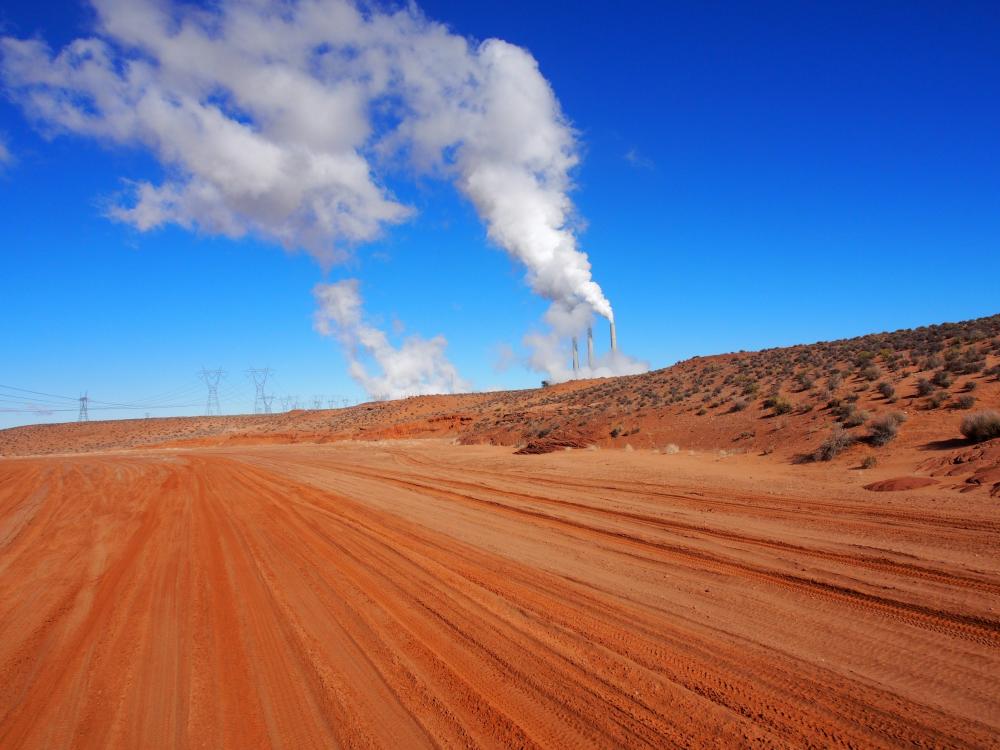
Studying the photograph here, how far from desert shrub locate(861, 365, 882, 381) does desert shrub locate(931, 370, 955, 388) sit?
3.16 metres

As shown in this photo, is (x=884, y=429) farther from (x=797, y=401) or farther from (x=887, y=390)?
(x=797, y=401)

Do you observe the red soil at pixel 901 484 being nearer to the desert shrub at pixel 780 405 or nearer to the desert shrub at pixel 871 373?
the desert shrub at pixel 780 405

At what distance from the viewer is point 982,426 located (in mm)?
14719

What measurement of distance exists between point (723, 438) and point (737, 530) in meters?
15.3

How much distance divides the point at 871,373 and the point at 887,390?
153 inches

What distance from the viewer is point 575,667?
496 cm

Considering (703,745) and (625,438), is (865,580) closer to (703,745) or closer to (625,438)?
(703,745)

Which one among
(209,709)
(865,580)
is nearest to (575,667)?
(209,709)

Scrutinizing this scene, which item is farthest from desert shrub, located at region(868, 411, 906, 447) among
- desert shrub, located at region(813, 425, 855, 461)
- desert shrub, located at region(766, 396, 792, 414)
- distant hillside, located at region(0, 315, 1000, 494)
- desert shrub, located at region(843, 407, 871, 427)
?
desert shrub, located at region(766, 396, 792, 414)

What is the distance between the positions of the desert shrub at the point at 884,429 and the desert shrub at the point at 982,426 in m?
1.79

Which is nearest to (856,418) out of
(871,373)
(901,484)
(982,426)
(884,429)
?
(884,429)

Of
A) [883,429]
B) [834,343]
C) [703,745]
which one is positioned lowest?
[703,745]

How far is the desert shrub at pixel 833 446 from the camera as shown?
56.0ft

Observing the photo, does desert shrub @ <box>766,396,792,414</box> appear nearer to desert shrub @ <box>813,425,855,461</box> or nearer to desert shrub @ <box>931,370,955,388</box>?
desert shrub @ <box>931,370,955,388</box>
